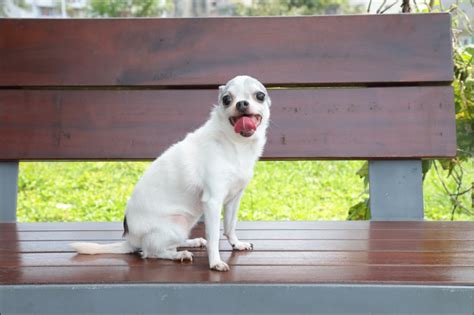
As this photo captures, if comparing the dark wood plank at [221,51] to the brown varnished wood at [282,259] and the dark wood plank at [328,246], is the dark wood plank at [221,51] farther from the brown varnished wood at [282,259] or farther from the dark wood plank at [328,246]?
the brown varnished wood at [282,259]

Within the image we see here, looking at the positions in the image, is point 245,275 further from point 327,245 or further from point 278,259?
point 327,245

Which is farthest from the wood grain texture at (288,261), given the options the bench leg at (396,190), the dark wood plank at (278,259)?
the bench leg at (396,190)

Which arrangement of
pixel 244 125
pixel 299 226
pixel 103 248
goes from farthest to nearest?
1. pixel 299 226
2. pixel 103 248
3. pixel 244 125

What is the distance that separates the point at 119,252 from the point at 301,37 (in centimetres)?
114

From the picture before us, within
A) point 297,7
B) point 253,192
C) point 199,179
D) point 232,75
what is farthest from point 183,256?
point 297,7

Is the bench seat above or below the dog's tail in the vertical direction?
below

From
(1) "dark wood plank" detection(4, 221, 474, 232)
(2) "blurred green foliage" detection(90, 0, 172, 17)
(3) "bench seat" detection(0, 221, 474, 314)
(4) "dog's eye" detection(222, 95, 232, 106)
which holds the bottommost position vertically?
(3) "bench seat" detection(0, 221, 474, 314)

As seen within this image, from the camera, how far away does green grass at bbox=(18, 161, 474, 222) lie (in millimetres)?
3617

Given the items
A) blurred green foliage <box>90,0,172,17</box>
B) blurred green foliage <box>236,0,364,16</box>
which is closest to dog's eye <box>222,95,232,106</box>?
blurred green foliage <box>236,0,364,16</box>

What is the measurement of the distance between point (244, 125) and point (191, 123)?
840mm

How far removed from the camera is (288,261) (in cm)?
138

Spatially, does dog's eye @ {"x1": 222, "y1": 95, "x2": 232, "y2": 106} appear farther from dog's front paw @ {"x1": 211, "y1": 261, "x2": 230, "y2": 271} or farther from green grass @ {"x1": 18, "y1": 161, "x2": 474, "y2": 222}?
green grass @ {"x1": 18, "y1": 161, "x2": 474, "y2": 222}

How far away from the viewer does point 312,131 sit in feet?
7.11

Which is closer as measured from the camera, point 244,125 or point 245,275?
point 245,275
